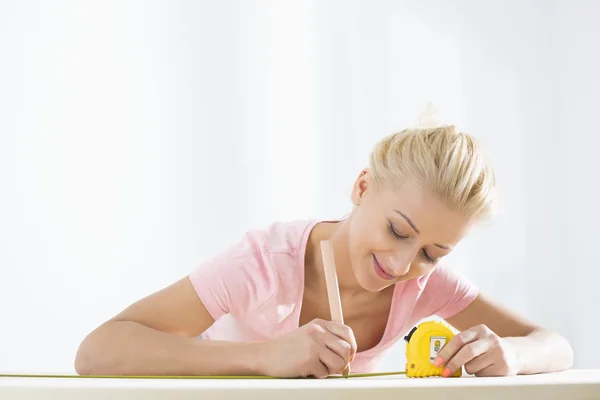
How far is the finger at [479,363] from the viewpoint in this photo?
0.95 metres

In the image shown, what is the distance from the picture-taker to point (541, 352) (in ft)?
3.59

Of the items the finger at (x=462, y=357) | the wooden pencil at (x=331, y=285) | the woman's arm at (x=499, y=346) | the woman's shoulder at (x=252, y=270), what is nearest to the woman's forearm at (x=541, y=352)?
the woman's arm at (x=499, y=346)

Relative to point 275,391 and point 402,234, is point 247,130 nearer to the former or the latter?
point 402,234

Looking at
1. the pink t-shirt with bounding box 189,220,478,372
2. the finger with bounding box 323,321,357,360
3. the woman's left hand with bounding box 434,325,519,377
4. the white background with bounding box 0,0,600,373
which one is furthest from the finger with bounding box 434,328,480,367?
the white background with bounding box 0,0,600,373

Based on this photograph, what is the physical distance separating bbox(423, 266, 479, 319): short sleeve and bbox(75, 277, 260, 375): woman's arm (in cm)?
42

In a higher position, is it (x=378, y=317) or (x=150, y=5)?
(x=150, y=5)

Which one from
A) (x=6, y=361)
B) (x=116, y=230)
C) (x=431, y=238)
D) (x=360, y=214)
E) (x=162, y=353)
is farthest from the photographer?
(x=116, y=230)

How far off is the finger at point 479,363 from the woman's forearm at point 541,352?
0.09 metres

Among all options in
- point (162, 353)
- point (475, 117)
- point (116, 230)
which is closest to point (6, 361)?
point (116, 230)

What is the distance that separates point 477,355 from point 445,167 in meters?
0.29

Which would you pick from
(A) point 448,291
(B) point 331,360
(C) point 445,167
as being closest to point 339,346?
(B) point 331,360

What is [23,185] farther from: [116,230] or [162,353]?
[162,353]

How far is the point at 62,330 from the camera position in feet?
7.31

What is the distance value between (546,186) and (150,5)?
Answer: 1.47 metres
